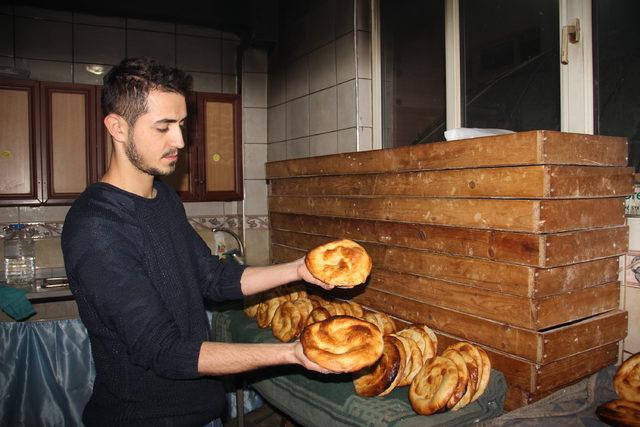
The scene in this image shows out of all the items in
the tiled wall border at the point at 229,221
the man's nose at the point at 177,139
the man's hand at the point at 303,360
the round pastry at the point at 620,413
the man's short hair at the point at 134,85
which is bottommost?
the round pastry at the point at 620,413

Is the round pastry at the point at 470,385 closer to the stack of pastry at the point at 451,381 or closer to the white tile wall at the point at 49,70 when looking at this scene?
the stack of pastry at the point at 451,381

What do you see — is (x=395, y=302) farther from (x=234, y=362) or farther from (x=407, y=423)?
(x=234, y=362)

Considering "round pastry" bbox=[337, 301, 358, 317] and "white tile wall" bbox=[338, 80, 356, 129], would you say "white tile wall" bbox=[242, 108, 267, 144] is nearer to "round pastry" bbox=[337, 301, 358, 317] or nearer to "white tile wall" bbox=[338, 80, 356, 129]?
"white tile wall" bbox=[338, 80, 356, 129]

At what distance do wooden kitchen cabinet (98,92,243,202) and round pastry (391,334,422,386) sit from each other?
3432 mm

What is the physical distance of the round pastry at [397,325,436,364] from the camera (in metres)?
2.27

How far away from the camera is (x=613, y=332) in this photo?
223cm

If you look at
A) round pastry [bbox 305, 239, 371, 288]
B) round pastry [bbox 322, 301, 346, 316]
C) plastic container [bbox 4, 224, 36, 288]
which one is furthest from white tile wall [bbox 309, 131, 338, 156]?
plastic container [bbox 4, 224, 36, 288]

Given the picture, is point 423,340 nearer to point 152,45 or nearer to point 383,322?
point 383,322

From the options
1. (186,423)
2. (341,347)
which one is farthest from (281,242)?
(341,347)

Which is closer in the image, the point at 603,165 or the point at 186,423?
the point at 186,423

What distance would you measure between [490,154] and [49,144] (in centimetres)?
409

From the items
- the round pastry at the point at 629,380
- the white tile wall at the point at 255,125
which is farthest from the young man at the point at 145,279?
the white tile wall at the point at 255,125

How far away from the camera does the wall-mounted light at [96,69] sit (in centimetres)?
494

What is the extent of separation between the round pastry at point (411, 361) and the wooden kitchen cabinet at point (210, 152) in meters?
3.43
